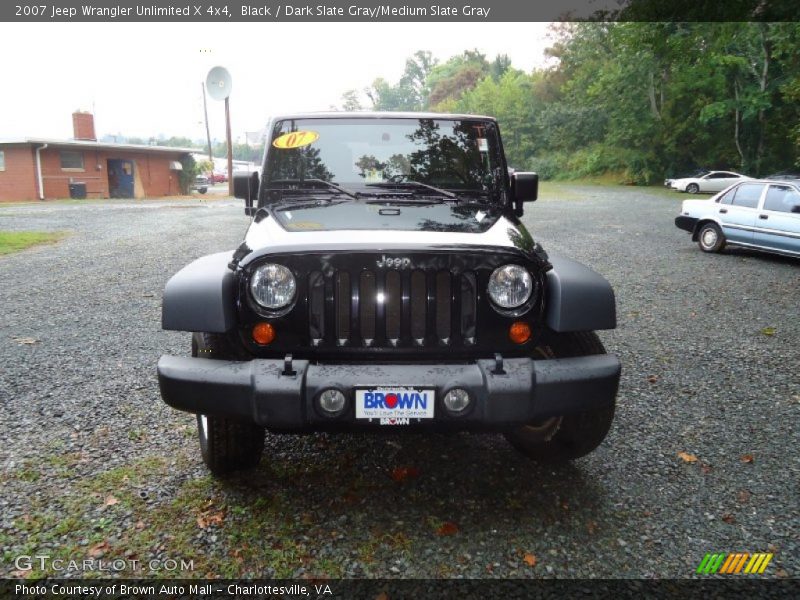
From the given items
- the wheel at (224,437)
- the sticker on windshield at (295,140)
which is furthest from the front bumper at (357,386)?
the sticker on windshield at (295,140)

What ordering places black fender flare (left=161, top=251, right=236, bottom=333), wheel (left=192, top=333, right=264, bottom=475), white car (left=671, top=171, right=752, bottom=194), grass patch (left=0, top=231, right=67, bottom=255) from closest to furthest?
black fender flare (left=161, top=251, right=236, bottom=333) < wheel (left=192, top=333, right=264, bottom=475) < grass patch (left=0, top=231, right=67, bottom=255) < white car (left=671, top=171, right=752, bottom=194)

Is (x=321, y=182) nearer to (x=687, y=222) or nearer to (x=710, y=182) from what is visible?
(x=687, y=222)

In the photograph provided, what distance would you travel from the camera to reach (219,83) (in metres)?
27.1

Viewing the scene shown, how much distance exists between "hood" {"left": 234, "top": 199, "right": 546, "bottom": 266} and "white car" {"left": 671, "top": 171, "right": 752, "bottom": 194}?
31.5 metres

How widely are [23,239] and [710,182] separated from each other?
30.1m

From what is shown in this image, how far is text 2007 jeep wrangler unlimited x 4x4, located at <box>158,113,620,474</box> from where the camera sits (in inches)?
102

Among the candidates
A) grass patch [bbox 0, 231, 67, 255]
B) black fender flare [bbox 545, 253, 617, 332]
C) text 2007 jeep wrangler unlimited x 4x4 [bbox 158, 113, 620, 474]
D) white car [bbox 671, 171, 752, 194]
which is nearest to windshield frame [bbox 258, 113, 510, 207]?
text 2007 jeep wrangler unlimited x 4x4 [bbox 158, 113, 620, 474]

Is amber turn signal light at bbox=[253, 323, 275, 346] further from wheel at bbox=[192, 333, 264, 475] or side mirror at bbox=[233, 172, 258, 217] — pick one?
side mirror at bbox=[233, 172, 258, 217]

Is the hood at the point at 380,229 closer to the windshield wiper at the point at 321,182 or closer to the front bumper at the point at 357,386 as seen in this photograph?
the windshield wiper at the point at 321,182

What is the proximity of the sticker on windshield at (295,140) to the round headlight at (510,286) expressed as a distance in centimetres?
176

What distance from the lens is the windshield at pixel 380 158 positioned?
3904mm

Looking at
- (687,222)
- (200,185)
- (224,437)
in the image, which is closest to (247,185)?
(224,437)

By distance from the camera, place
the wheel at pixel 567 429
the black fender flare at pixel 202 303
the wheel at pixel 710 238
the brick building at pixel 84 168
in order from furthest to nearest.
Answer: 1. the brick building at pixel 84 168
2. the wheel at pixel 710 238
3. the wheel at pixel 567 429
4. the black fender flare at pixel 202 303

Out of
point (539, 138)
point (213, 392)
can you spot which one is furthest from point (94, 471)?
point (539, 138)
